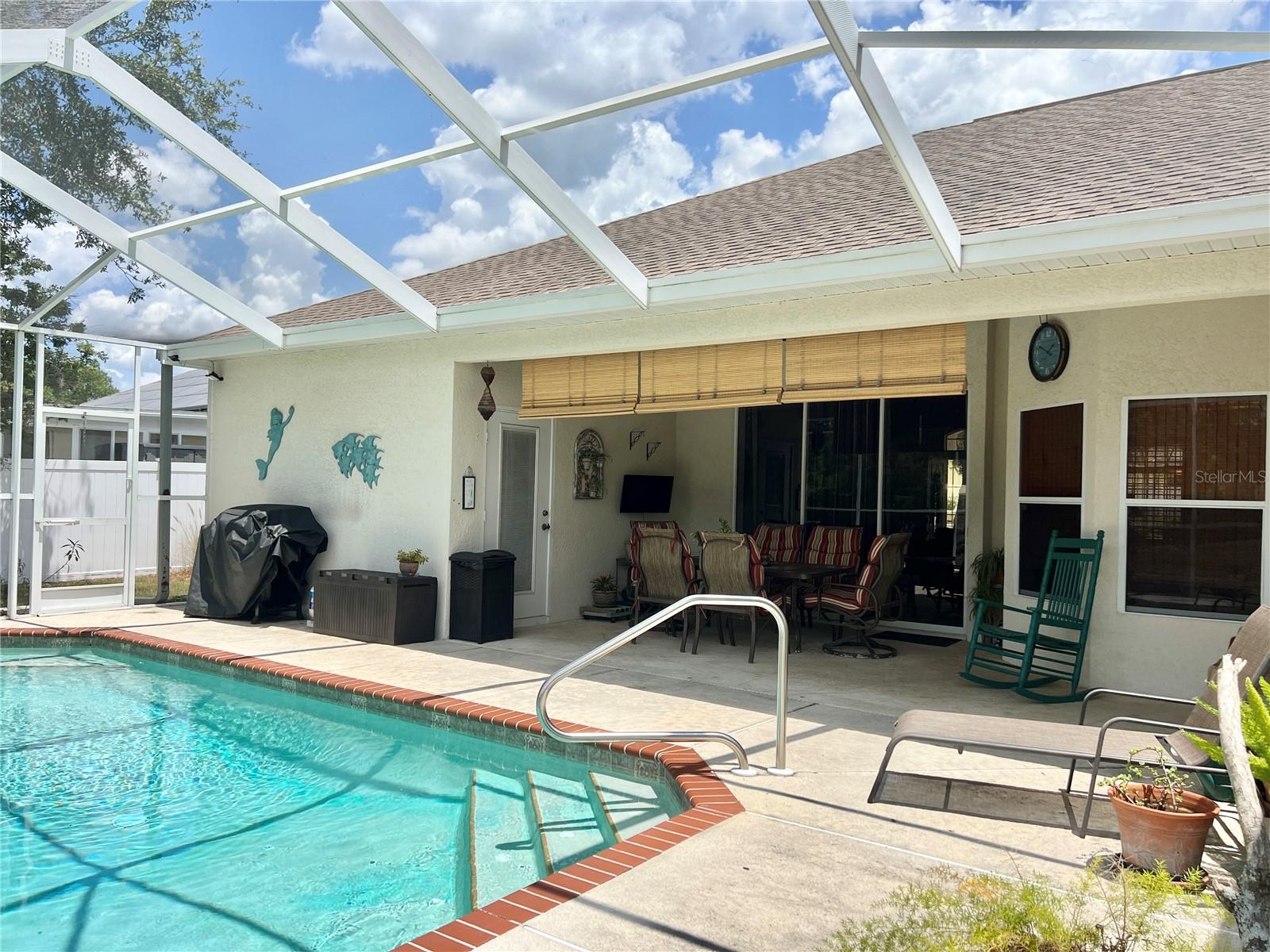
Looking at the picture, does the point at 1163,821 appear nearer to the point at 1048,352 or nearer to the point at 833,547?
the point at 1048,352

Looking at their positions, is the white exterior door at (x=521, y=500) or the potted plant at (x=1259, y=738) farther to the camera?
the white exterior door at (x=521, y=500)

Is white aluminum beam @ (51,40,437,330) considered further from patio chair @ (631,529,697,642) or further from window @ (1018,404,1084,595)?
window @ (1018,404,1084,595)

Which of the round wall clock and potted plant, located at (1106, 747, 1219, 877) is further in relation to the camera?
the round wall clock

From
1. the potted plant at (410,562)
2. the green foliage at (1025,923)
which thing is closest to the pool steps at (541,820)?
the green foliage at (1025,923)

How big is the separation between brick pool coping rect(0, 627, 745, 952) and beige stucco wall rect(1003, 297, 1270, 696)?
364 centimetres

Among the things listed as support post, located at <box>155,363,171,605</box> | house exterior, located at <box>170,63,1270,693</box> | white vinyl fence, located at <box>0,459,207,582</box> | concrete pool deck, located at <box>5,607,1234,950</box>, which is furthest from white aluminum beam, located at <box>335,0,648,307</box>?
support post, located at <box>155,363,171,605</box>

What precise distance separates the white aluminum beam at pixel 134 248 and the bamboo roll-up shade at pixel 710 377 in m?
4.31

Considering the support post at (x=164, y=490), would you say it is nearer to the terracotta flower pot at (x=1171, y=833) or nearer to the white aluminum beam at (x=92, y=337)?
the white aluminum beam at (x=92, y=337)

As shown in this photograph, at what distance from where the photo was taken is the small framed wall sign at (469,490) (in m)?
8.97

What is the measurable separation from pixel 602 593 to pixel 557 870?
664cm

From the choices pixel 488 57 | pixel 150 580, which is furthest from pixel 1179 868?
pixel 150 580

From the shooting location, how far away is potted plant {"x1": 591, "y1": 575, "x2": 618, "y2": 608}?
34.7 feet

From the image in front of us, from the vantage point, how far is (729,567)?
27.8 feet

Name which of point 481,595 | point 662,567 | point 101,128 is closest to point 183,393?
point 101,128
